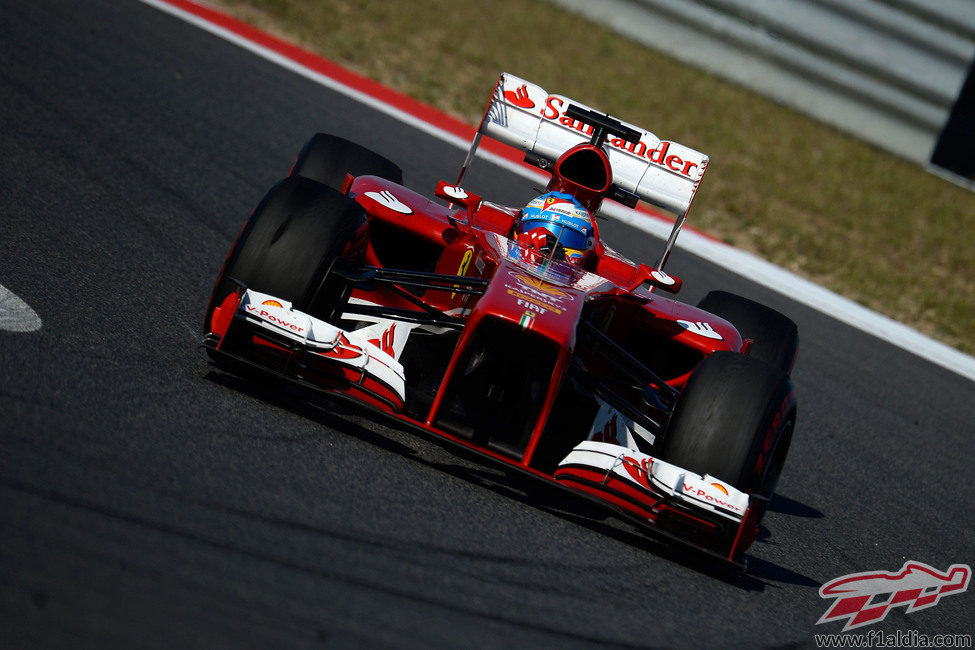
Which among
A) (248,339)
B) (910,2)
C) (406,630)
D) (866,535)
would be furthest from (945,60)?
(406,630)

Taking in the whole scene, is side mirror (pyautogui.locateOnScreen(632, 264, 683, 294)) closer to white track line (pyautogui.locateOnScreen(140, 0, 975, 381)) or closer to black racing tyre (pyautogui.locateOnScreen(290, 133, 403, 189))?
black racing tyre (pyautogui.locateOnScreen(290, 133, 403, 189))

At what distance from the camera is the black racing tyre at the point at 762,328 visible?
682cm

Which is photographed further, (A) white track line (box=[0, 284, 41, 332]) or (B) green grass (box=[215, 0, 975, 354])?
(B) green grass (box=[215, 0, 975, 354])

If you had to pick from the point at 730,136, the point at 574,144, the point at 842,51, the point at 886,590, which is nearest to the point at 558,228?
the point at 574,144

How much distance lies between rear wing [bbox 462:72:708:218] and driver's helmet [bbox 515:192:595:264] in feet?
2.94

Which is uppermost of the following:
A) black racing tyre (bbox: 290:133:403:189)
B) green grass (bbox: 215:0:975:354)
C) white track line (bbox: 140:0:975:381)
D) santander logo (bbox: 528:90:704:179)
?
green grass (bbox: 215:0:975:354)

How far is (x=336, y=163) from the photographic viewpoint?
698cm

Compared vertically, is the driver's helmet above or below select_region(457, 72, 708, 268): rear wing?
below

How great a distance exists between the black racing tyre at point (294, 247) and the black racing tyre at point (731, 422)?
5.49 ft

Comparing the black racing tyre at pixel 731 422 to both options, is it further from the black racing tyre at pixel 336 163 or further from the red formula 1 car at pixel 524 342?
the black racing tyre at pixel 336 163

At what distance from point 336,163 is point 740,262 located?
6.05 meters

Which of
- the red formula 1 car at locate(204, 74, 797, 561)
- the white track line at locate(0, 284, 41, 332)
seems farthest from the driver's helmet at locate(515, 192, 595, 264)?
the white track line at locate(0, 284, 41, 332)

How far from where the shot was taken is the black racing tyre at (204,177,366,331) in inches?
203

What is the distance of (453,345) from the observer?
5.72m
